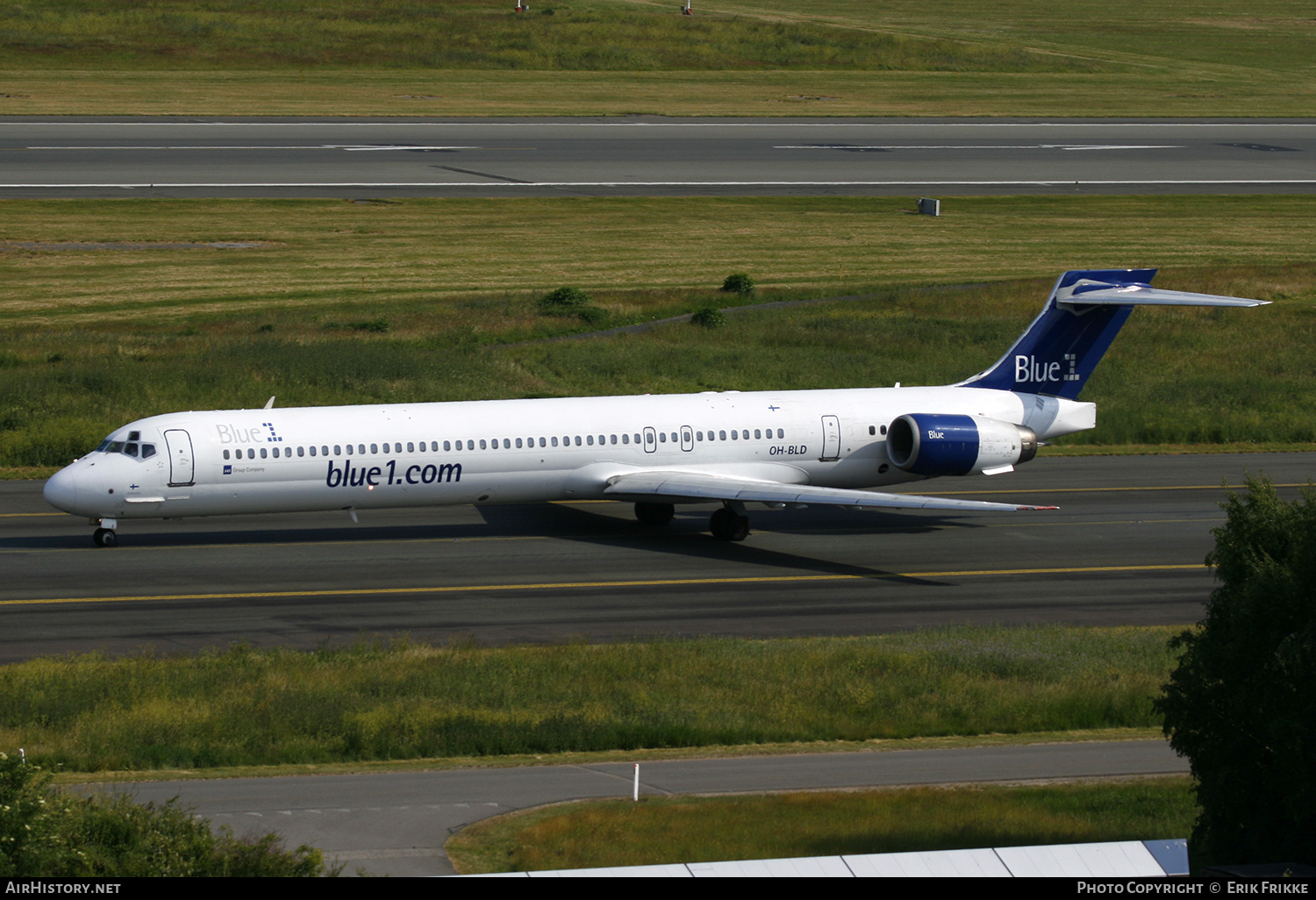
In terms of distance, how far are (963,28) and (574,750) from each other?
432 ft

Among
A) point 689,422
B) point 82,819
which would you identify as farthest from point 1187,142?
point 82,819

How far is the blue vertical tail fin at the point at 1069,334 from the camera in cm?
4241

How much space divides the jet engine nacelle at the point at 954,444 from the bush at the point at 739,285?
94.4 feet

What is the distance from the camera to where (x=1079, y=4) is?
566 ft

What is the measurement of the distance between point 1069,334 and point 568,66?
79526mm

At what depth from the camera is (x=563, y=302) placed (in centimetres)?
6456

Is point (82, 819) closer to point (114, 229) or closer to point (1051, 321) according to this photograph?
point (1051, 321)

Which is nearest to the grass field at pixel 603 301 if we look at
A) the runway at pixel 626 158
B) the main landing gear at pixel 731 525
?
the runway at pixel 626 158

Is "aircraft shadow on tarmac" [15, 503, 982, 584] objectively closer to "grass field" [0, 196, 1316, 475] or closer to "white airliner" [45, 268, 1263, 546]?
"white airliner" [45, 268, 1263, 546]

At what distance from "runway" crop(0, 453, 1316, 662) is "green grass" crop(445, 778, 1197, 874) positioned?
10370 millimetres

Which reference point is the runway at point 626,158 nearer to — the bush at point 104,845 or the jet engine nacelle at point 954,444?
the jet engine nacelle at point 954,444

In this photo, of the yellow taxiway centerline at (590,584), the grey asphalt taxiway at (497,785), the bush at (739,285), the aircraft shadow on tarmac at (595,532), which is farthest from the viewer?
the bush at (739,285)

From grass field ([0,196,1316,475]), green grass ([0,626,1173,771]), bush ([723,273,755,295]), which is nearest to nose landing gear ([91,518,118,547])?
green grass ([0,626,1173,771])

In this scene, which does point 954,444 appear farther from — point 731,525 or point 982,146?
point 982,146
